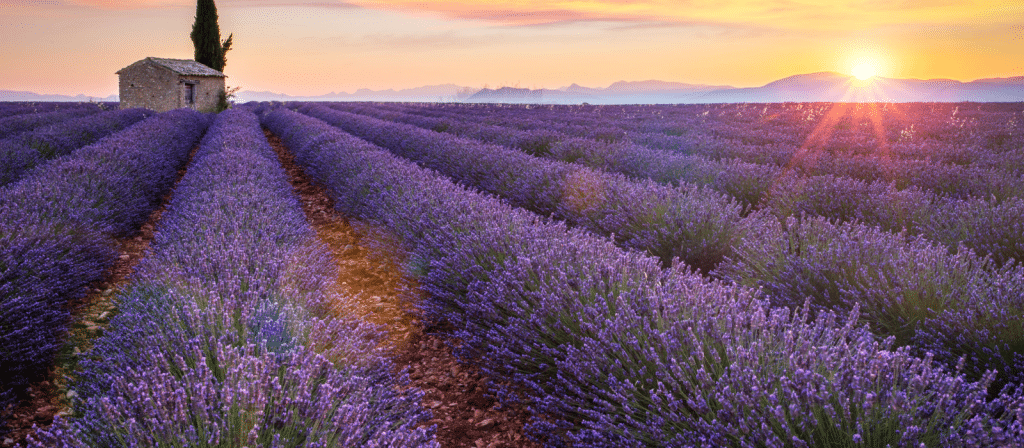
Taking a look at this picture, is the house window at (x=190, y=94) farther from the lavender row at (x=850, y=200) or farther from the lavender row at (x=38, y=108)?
the lavender row at (x=850, y=200)

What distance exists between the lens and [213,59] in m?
31.5

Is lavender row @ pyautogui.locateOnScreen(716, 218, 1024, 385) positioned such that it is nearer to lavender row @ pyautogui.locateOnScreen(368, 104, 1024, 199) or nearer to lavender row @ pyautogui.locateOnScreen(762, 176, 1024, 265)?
lavender row @ pyautogui.locateOnScreen(762, 176, 1024, 265)

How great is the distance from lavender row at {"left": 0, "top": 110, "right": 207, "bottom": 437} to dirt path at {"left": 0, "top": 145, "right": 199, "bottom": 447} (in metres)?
0.08

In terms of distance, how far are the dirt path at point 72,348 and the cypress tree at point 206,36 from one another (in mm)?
30423

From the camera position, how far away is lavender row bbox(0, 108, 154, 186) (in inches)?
293

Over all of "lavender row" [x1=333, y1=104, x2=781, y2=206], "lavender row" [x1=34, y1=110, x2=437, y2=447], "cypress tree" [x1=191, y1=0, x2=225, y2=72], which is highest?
"cypress tree" [x1=191, y1=0, x2=225, y2=72]

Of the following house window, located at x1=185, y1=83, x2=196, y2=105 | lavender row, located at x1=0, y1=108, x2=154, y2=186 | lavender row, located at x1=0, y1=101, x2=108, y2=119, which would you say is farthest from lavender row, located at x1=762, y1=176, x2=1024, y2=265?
house window, located at x1=185, y1=83, x2=196, y2=105

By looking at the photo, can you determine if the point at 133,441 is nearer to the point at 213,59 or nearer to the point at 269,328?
the point at 269,328

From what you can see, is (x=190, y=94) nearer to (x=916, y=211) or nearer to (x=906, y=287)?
A: (x=916, y=211)

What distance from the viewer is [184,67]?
26.2 m

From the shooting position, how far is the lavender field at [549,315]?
158 cm

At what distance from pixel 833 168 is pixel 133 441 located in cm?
749

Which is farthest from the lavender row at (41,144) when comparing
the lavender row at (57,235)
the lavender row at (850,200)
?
the lavender row at (850,200)

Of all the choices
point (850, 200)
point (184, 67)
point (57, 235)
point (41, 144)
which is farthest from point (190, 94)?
point (850, 200)
